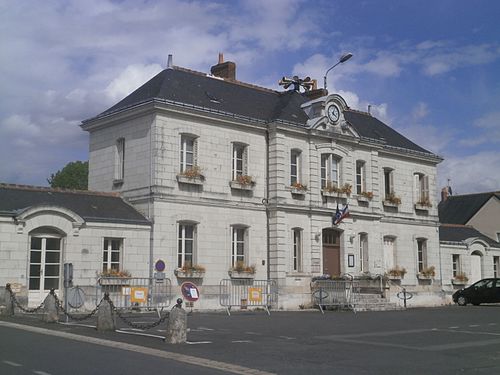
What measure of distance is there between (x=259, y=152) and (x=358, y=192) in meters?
6.33

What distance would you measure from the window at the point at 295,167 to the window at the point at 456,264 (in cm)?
1303

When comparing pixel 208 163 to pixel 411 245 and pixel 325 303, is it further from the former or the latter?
pixel 411 245

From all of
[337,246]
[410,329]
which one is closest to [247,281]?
[337,246]

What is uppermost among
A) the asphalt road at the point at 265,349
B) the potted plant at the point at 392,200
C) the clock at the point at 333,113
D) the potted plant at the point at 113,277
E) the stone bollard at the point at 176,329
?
the clock at the point at 333,113

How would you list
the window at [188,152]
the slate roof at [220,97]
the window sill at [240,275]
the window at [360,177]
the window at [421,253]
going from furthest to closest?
the window at [421,253]
the window at [360,177]
the slate roof at [220,97]
the window sill at [240,275]
the window at [188,152]

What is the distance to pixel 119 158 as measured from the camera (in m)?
27.2

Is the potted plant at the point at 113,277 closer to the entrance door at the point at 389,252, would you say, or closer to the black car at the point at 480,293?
the entrance door at the point at 389,252

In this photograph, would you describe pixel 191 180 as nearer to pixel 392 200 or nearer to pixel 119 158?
pixel 119 158

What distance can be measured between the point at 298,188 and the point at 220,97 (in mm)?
5231

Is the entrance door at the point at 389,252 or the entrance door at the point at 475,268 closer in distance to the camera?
the entrance door at the point at 389,252

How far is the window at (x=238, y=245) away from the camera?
27.2 metres

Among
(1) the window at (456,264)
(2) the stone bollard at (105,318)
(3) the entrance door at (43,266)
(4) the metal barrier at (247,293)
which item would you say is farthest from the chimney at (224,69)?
(2) the stone bollard at (105,318)

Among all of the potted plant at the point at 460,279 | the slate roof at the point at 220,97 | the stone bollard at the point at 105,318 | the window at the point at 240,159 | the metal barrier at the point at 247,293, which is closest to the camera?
the stone bollard at the point at 105,318

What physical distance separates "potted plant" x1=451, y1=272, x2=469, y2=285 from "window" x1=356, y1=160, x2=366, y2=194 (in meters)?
8.82
